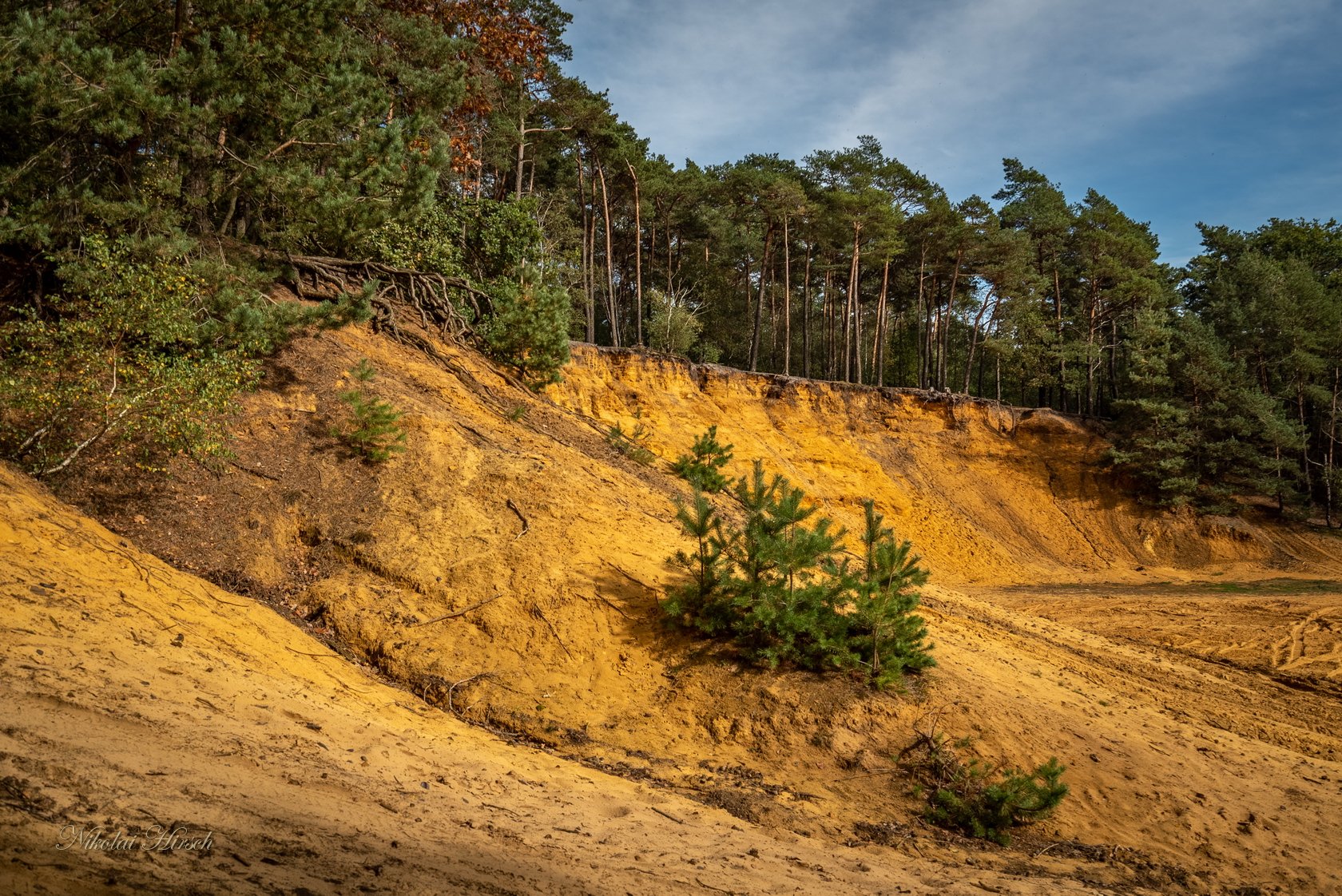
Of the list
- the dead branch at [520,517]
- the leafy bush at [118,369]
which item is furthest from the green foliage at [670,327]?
the leafy bush at [118,369]

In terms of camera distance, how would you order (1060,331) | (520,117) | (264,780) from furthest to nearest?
(1060,331) < (520,117) < (264,780)

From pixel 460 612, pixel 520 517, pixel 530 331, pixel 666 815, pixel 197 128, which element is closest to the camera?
pixel 666 815

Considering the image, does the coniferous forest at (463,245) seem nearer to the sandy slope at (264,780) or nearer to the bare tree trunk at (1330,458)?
the bare tree trunk at (1330,458)

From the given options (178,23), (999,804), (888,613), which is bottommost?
(999,804)

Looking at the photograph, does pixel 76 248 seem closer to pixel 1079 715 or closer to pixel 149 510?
pixel 149 510

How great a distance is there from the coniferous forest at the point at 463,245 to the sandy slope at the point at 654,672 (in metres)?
1.38

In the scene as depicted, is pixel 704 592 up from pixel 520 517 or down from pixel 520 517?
down

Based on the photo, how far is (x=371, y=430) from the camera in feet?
31.7

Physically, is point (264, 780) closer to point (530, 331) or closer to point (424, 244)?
point (530, 331)

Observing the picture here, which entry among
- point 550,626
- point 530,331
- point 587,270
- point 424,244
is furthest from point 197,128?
point 587,270

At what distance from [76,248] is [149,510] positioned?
14.0 feet

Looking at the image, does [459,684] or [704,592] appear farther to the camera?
[704,592]

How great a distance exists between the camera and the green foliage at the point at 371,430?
961 cm

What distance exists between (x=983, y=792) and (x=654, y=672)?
10.9 ft
